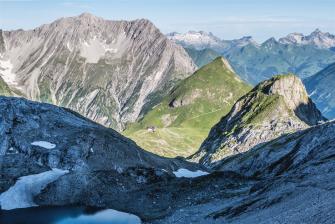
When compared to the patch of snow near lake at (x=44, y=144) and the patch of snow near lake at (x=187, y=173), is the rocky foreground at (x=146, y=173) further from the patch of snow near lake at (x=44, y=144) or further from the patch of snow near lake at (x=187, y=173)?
the patch of snow near lake at (x=187, y=173)

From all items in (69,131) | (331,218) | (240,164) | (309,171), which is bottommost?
(240,164)

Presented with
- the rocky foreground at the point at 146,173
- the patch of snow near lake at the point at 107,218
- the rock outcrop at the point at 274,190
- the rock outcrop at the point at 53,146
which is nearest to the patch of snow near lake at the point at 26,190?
the rocky foreground at the point at 146,173

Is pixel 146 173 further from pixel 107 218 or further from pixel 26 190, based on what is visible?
pixel 26 190

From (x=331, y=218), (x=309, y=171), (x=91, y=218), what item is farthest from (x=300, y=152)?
(x=331, y=218)

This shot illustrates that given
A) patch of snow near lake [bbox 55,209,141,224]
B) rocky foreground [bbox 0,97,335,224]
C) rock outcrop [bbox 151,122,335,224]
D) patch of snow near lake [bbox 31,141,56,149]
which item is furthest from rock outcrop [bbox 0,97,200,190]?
rock outcrop [bbox 151,122,335,224]

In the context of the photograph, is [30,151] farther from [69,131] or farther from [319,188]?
[319,188]

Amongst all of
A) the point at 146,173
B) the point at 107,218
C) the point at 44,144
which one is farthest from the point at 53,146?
the point at 107,218

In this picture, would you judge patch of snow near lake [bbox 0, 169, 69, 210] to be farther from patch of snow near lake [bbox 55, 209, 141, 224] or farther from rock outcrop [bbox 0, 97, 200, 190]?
patch of snow near lake [bbox 55, 209, 141, 224]
